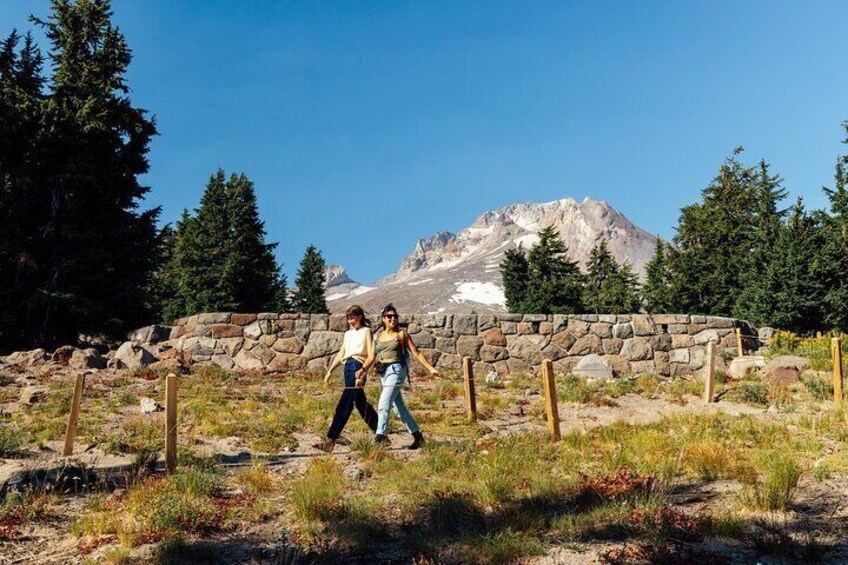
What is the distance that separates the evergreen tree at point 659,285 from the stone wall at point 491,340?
26.3m

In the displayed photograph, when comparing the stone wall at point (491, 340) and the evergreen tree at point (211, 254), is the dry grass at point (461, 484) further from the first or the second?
the evergreen tree at point (211, 254)

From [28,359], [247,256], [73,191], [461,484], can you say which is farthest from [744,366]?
[247,256]

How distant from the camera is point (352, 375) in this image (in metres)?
8.29

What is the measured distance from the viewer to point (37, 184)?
2027 centimetres

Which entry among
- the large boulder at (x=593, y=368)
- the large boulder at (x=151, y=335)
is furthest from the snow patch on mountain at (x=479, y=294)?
the large boulder at (x=151, y=335)

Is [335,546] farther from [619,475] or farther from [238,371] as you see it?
[238,371]

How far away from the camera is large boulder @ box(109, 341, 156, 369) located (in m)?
15.0

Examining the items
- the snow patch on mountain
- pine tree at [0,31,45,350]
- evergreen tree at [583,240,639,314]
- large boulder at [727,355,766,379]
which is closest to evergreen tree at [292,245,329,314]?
evergreen tree at [583,240,639,314]

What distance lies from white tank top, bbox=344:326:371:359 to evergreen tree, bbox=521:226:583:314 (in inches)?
1505

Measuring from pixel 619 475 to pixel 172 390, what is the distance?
207 inches

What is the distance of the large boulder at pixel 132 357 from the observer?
15.0m

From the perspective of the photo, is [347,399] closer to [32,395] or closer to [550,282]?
[32,395]

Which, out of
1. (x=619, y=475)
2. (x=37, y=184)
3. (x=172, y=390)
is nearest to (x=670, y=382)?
(x=619, y=475)

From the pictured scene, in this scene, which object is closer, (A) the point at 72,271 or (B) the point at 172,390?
(B) the point at 172,390
